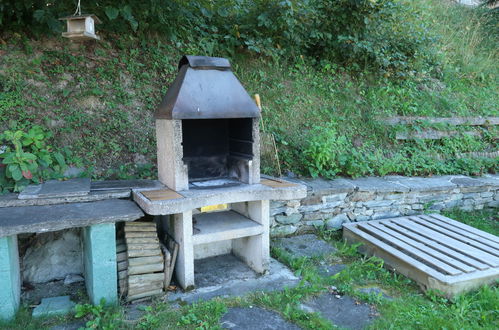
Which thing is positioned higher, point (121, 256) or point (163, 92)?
point (163, 92)

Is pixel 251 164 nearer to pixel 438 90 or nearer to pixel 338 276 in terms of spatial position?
pixel 338 276

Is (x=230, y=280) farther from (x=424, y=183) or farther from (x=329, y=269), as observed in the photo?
(x=424, y=183)

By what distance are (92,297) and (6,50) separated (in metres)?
3.39

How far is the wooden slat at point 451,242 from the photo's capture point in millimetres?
3795

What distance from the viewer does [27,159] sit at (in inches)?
140

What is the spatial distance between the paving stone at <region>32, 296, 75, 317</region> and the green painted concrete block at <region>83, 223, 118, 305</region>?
0.72ft

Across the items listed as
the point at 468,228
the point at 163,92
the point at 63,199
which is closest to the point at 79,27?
the point at 63,199

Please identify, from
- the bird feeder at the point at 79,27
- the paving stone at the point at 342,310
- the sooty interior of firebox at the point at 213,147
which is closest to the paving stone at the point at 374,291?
the paving stone at the point at 342,310

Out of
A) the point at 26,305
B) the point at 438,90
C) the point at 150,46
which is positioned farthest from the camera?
the point at 438,90

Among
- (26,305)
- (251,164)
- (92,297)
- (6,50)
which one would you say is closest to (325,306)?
(251,164)

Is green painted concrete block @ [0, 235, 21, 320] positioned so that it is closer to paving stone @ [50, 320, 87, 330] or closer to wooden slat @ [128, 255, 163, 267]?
paving stone @ [50, 320, 87, 330]

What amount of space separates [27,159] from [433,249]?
438 cm

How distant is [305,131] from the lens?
19.1ft

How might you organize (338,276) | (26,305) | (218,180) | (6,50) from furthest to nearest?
(6,50)
(218,180)
(338,276)
(26,305)
